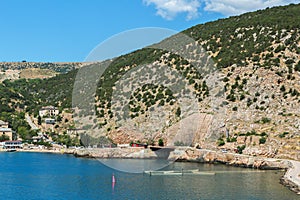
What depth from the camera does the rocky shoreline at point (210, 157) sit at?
44.5 metres

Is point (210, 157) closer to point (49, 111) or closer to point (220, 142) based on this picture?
point (220, 142)

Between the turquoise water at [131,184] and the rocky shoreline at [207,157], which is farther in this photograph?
the rocky shoreline at [207,157]

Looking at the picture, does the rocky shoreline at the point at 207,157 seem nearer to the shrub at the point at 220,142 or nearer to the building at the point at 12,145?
the shrub at the point at 220,142

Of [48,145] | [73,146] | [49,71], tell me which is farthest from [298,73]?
[49,71]

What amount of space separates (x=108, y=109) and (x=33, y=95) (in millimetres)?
42685

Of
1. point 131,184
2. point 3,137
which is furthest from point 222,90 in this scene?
point 3,137

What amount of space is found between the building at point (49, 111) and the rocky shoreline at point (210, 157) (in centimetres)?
1799

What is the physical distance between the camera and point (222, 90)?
70.6 metres

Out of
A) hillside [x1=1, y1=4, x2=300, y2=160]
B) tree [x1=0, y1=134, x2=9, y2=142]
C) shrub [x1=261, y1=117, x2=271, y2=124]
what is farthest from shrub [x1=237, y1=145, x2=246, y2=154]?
tree [x1=0, y1=134, x2=9, y2=142]

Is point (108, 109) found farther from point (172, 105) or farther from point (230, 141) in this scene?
point (230, 141)

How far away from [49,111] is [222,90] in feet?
125

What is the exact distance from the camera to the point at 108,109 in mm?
80375

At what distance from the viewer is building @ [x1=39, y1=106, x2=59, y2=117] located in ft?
308

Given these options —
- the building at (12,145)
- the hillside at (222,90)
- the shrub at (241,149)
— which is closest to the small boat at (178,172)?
the shrub at (241,149)
